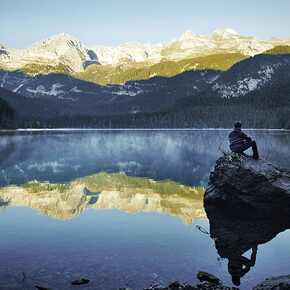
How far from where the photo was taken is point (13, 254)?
13234 millimetres

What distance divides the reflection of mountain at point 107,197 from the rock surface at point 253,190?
190 centimetres

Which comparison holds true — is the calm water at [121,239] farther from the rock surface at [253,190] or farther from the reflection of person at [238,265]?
the rock surface at [253,190]

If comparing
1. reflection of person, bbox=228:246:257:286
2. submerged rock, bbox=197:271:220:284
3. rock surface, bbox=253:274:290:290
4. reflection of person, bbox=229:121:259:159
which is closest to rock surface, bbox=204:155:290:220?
reflection of person, bbox=229:121:259:159

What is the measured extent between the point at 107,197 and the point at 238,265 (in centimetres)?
1388

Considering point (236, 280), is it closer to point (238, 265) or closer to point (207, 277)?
point (207, 277)

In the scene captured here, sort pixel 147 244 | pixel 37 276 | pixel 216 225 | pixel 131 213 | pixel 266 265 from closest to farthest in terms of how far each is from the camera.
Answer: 1. pixel 37 276
2. pixel 266 265
3. pixel 147 244
4. pixel 216 225
5. pixel 131 213

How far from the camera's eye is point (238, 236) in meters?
16.0

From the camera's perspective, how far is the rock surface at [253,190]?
1962cm

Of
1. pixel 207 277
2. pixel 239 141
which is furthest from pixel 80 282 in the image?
pixel 239 141

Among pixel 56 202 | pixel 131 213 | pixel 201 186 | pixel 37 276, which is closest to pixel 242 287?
pixel 37 276

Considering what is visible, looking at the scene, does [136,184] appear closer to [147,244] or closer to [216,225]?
[216,225]

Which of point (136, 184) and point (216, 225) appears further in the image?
point (136, 184)

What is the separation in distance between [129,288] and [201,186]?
2013 cm

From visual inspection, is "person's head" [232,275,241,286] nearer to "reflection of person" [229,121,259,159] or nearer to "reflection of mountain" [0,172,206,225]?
"reflection of mountain" [0,172,206,225]
